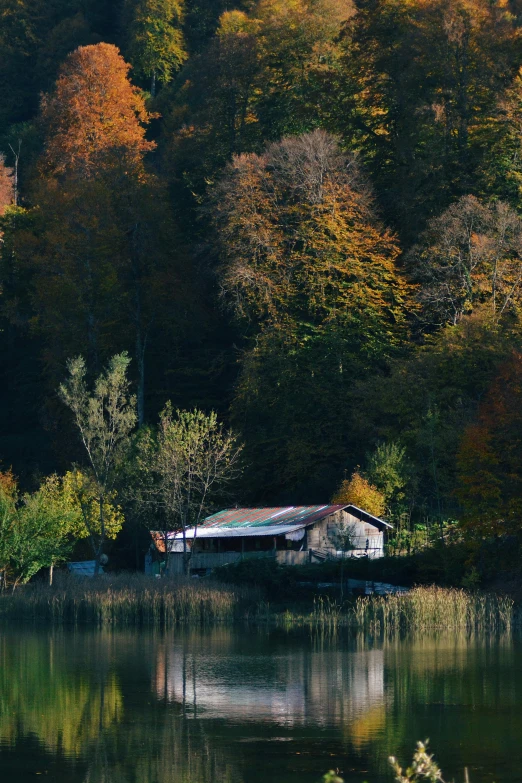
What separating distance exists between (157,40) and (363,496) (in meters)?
53.3

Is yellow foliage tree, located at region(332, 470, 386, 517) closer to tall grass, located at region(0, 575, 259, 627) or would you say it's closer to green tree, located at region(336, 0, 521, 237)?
tall grass, located at region(0, 575, 259, 627)

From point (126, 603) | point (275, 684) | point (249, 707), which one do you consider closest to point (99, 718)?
point (249, 707)

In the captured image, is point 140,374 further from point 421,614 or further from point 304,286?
point 421,614

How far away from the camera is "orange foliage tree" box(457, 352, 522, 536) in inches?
1735

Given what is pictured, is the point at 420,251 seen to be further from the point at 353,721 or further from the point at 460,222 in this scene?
the point at 353,721

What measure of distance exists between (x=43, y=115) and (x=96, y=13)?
31.5 m

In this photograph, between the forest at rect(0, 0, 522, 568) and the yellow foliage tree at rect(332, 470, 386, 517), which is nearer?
the yellow foliage tree at rect(332, 470, 386, 517)

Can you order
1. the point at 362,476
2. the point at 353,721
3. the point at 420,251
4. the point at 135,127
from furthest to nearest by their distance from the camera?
the point at 135,127
the point at 420,251
the point at 362,476
the point at 353,721

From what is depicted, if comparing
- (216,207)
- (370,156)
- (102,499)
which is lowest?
(102,499)

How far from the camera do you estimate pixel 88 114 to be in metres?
73.8

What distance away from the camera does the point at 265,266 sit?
59500 mm

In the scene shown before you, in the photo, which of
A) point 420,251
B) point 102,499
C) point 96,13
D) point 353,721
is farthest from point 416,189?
point 96,13

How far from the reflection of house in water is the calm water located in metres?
0.04

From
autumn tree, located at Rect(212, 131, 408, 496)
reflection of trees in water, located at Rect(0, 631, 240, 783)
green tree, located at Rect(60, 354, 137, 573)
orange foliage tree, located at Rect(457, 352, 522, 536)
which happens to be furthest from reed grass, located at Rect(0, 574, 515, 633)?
autumn tree, located at Rect(212, 131, 408, 496)
